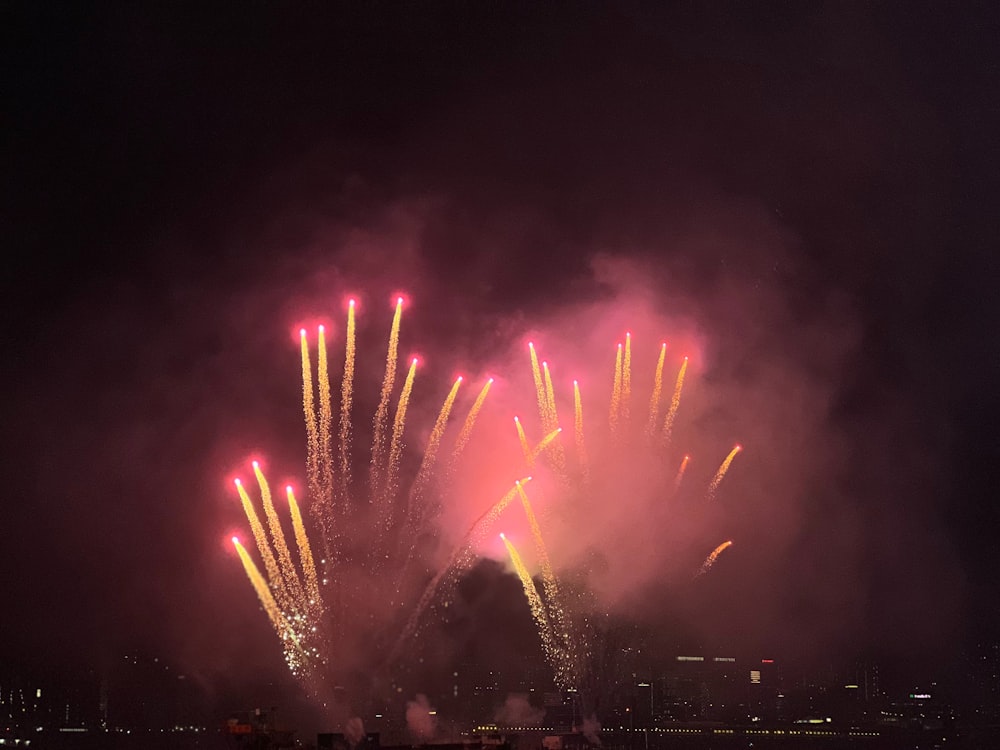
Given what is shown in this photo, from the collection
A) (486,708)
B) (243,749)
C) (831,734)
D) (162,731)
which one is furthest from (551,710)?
(243,749)

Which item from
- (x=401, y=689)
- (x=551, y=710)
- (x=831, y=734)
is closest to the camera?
(x=401, y=689)

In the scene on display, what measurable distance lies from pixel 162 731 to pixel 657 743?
76.4 metres

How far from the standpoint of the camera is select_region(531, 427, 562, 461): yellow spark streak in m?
47.2

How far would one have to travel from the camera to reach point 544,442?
4791 centimetres

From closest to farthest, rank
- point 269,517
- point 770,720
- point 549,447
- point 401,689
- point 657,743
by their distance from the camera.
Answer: point 269,517 < point 549,447 < point 401,689 < point 657,743 < point 770,720

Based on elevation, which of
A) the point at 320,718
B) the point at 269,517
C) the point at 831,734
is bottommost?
the point at 831,734

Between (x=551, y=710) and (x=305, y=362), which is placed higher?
(x=305, y=362)

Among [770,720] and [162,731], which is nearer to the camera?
[162,731]

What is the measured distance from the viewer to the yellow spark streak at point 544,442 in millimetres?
47250

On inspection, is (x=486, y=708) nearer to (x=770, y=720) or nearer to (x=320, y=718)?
(x=320, y=718)

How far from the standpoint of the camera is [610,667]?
62.8m

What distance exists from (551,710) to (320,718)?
6636 centimetres

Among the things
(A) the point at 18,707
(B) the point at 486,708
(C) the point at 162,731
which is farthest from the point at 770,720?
(A) the point at 18,707

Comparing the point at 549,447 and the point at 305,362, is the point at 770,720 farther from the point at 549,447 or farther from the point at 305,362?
the point at 305,362
